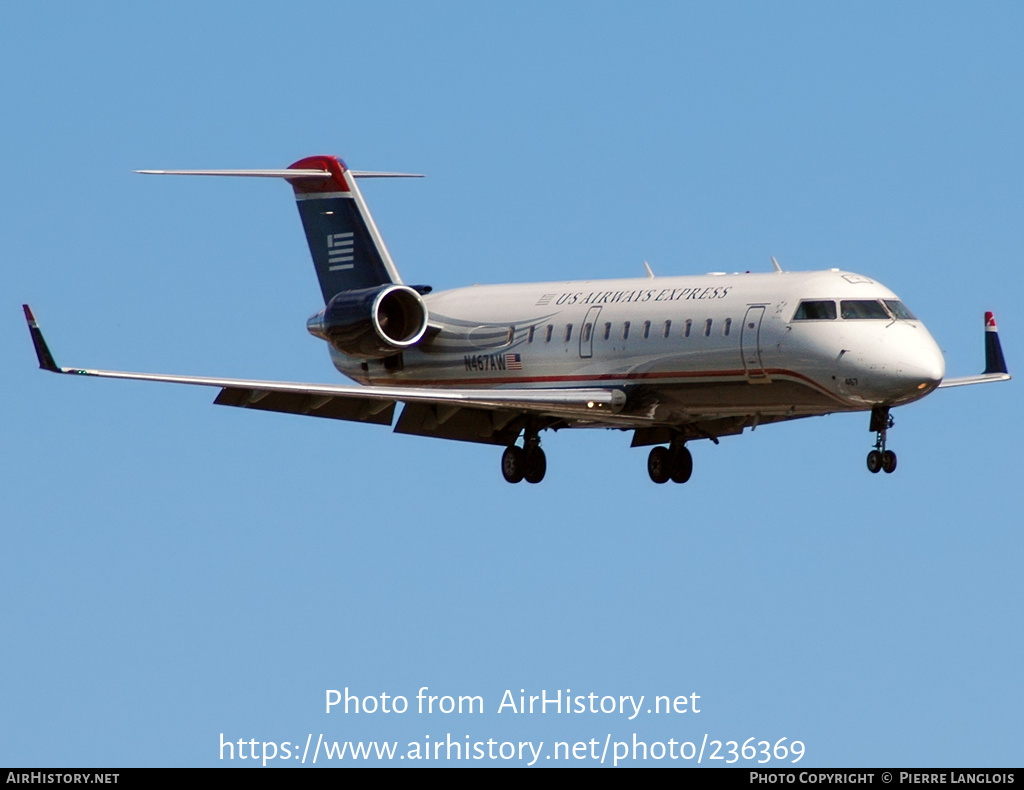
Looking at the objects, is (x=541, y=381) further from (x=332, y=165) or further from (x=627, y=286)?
(x=332, y=165)

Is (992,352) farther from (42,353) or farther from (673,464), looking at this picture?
(42,353)

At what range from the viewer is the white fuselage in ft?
120

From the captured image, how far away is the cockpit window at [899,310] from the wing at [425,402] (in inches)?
195

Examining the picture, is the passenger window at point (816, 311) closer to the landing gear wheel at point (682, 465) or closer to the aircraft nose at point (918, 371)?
the aircraft nose at point (918, 371)

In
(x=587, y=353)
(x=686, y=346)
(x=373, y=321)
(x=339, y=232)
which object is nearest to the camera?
(x=686, y=346)

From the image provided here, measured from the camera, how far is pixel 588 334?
4047 cm

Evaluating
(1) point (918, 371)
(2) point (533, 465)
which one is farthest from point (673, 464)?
(1) point (918, 371)

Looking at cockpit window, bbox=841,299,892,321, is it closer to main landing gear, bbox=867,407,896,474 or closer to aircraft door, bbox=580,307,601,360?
main landing gear, bbox=867,407,896,474

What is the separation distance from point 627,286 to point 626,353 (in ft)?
5.54

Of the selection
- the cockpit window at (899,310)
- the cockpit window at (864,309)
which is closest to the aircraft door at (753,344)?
the cockpit window at (864,309)

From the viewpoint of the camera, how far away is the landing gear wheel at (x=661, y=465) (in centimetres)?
4216

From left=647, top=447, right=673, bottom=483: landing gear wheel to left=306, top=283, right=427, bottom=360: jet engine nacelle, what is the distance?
16.3 ft

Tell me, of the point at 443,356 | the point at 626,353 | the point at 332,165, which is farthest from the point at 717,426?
the point at 332,165

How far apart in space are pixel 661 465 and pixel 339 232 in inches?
330
